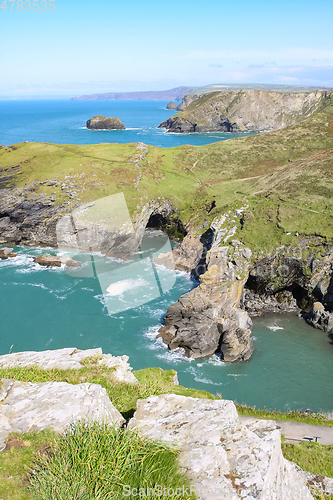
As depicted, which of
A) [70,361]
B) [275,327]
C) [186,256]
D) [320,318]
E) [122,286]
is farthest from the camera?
[186,256]

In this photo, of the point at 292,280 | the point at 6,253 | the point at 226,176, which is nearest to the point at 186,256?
the point at 292,280

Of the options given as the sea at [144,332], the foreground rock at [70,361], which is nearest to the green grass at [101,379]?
the foreground rock at [70,361]

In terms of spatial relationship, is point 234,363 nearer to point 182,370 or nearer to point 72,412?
point 182,370

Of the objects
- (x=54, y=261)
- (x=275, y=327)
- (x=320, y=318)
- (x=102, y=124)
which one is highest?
(x=102, y=124)

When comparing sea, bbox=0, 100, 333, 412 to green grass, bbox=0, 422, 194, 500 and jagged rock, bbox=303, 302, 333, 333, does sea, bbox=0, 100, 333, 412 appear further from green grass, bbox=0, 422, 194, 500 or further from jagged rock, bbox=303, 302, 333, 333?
green grass, bbox=0, 422, 194, 500

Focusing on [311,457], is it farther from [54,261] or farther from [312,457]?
[54,261]

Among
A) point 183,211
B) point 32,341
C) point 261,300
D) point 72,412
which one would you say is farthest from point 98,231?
point 72,412

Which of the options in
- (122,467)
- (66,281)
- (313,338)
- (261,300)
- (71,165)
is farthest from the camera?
(71,165)
